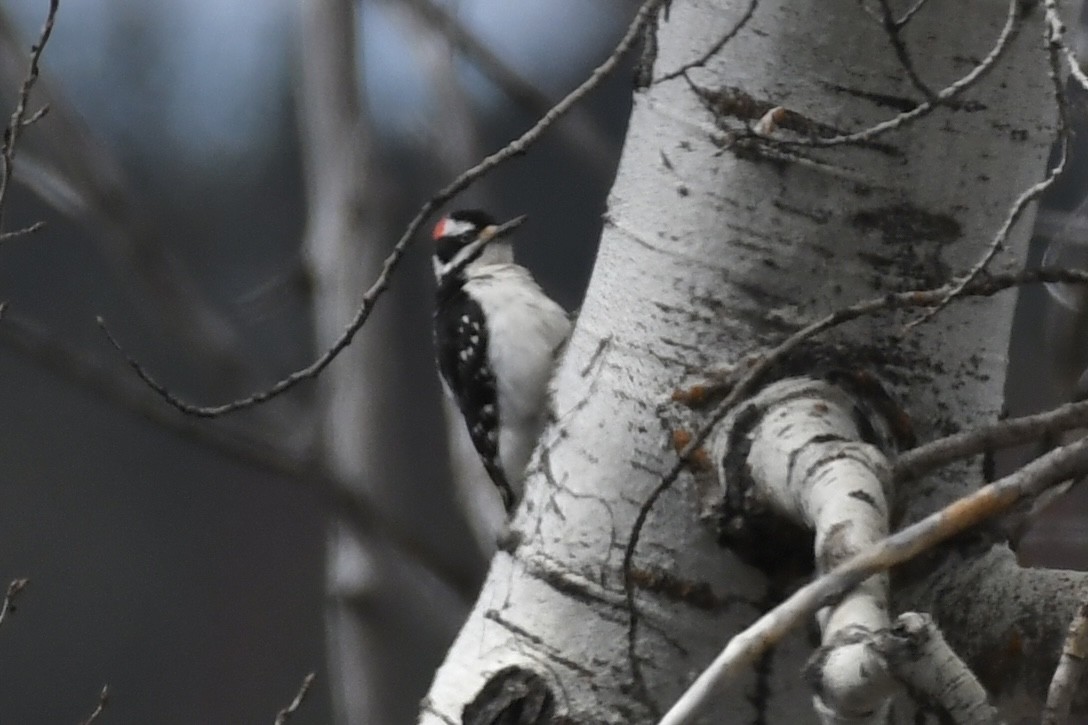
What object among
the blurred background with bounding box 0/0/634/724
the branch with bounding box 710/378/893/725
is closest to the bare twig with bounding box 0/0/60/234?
the branch with bounding box 710/378/893/725

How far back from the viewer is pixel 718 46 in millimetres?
1293

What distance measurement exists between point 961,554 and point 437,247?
1.55 m

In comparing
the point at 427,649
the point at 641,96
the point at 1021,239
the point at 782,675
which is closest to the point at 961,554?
the point at 782,675

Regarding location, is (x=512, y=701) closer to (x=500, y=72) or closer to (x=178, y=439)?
(x=500, y=72)

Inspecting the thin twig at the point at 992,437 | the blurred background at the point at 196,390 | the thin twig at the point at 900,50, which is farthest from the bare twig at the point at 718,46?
the blurred background at the point at 196,390

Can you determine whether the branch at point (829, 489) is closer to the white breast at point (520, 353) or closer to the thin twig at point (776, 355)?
the thin twig at point (776, 355)

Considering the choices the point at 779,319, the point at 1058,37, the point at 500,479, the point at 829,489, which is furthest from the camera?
the point at 500,479

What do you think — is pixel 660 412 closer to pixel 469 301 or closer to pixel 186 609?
pixel 469 301

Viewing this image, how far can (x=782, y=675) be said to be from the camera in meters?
1.26

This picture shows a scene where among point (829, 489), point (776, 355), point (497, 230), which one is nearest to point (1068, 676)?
point (829, 489)

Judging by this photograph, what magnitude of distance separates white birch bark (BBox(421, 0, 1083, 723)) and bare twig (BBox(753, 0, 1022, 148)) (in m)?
0.03

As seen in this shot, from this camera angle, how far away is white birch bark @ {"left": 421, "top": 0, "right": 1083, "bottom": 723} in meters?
1.26

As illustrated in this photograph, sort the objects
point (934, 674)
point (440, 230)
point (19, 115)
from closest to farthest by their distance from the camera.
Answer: point (934, 674) < point (19, 115) < point (440, 230)

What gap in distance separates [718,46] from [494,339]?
106 centimetres
